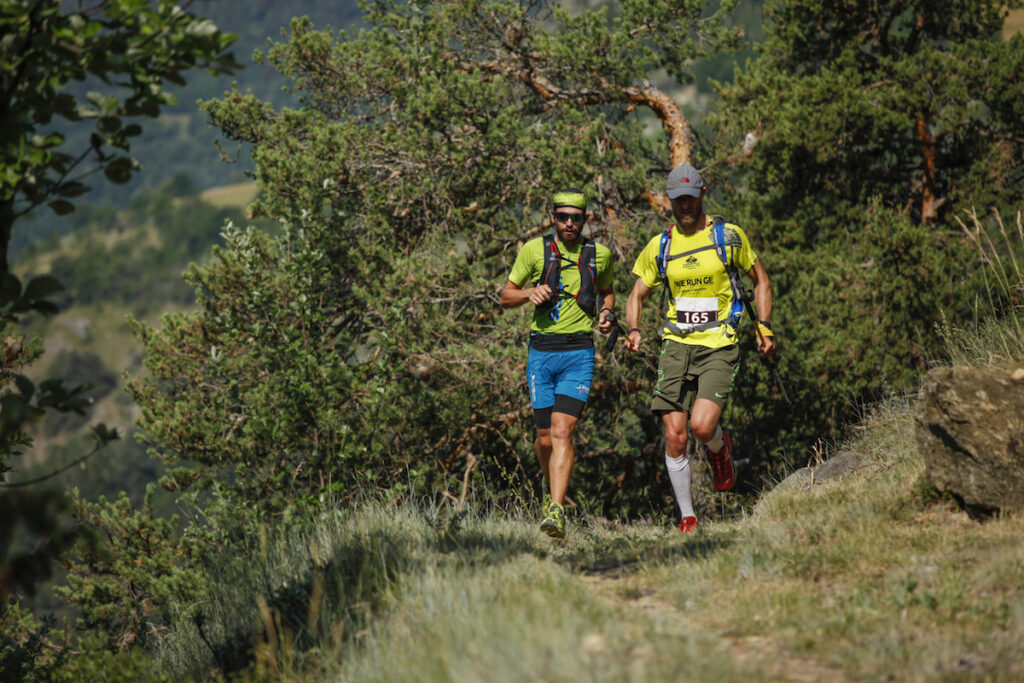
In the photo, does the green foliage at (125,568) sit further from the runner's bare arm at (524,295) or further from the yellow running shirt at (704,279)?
the yellow running shirt at (704,279)

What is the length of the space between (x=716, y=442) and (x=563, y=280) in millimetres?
1517

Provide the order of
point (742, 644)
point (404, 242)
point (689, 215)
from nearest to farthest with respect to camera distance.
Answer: point (742, 644), point (689, 215), point (404, 242)

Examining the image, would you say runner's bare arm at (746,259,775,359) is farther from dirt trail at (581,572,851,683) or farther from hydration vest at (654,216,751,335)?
dirt trail at (581,572,851,683)

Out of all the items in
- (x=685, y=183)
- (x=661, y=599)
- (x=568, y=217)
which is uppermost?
(x=685, y=183)

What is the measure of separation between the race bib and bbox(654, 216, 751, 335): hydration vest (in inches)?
0.8

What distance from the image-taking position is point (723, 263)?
5559 millimetres

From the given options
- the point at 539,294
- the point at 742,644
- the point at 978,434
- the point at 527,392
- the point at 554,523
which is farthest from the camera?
the point at 527,392

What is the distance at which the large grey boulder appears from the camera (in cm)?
435

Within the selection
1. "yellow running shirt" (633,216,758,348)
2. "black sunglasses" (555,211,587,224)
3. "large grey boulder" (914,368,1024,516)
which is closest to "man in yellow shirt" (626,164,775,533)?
"yellow running shirt" (633,216,758,348)

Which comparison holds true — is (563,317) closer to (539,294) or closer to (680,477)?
(539,294)

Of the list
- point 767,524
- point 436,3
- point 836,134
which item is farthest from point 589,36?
point 767,524

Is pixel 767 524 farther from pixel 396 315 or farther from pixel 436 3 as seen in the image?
pixel 436 3

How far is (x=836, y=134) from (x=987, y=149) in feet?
7.46

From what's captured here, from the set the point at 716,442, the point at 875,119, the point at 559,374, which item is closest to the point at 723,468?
the point at 716,442
